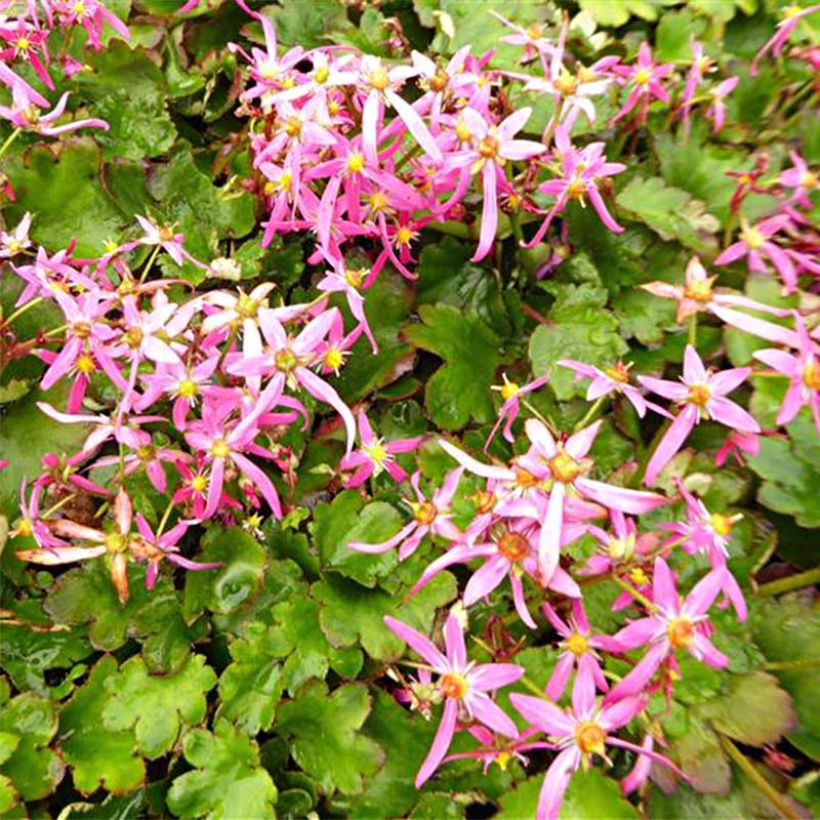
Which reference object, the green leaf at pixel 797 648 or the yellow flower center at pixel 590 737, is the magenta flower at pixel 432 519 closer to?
the yellow flower center at pixel 590 737

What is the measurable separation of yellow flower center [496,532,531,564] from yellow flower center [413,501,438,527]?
154 mm

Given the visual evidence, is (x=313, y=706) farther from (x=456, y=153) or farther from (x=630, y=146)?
(x=630, y=146)

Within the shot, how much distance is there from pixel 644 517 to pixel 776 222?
1.83 ft

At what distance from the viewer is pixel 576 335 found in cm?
143

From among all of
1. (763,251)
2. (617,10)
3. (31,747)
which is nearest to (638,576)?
(763,251)

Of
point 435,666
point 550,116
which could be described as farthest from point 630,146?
point 435,666

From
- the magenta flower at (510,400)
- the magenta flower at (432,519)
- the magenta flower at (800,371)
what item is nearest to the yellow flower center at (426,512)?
the magenta flower at (432,519)

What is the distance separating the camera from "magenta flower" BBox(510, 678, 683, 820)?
0.93 meters

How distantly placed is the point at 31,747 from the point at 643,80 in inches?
60.0

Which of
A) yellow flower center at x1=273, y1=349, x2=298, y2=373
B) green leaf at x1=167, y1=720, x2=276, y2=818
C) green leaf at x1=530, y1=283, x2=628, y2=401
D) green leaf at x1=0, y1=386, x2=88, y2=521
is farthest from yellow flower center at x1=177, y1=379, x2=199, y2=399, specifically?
green leaf at x1=530, y1=283, x2=628, y2=401

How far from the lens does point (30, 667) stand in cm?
129

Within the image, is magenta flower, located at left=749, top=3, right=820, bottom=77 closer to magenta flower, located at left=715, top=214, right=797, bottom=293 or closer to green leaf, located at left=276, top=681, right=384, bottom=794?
magenta flower, located at left=715, top=214, right=797, bottom=293

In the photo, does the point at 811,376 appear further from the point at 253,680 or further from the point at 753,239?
the point at 253,680

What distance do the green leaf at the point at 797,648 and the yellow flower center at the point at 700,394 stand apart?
1.25 ft
